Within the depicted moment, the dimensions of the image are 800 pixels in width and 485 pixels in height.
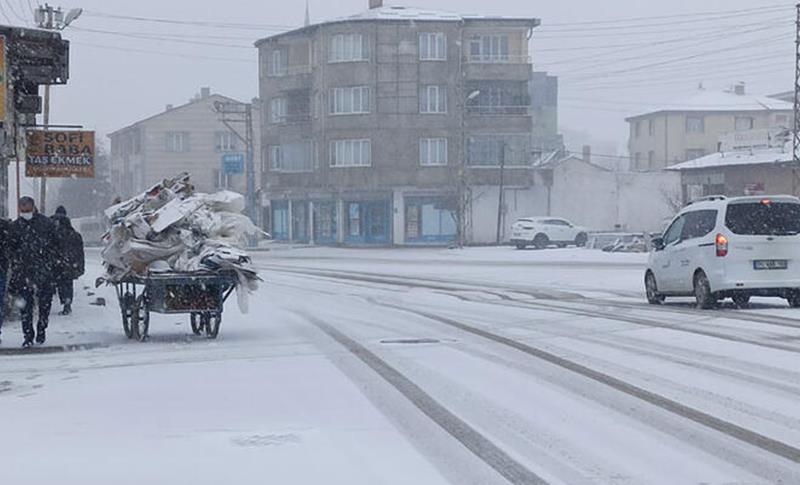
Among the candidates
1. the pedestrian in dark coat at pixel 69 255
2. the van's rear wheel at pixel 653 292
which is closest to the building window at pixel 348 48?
the van's rear wheel at pixel 653 292

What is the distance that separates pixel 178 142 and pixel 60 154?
70.7m

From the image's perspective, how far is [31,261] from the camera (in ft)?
50.0

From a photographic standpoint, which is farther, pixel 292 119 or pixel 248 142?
pixel 292 119

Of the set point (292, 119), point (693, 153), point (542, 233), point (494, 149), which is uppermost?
point (292, 119)

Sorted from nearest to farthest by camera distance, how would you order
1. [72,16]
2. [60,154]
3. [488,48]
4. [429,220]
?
[60,154], [72,16], [429,220], [488,48]

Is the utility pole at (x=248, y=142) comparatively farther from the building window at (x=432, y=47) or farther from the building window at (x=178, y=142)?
the building window at (x=178, y=142)

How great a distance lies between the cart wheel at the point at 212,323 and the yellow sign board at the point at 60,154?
9937 mm

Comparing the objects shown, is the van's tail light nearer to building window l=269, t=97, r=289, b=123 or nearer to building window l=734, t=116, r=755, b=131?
building window l=269, t=97, r=289, b=123

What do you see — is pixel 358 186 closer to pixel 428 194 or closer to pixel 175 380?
pixel 428 194

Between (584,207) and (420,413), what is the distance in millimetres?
67005

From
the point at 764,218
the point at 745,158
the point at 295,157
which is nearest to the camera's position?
the point at 764,218

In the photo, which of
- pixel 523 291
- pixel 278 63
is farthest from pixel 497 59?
pixel 523 291

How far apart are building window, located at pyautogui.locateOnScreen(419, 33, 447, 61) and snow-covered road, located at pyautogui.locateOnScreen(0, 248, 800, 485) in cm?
4892

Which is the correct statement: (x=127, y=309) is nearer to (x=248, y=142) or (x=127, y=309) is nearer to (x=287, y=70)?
(x=248, y=142)
